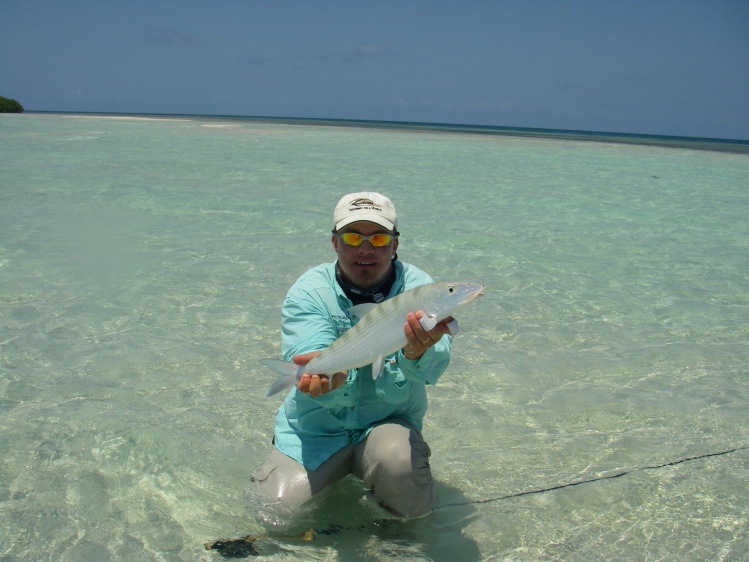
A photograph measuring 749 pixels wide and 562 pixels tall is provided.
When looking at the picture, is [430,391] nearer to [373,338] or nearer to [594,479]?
[594,479]

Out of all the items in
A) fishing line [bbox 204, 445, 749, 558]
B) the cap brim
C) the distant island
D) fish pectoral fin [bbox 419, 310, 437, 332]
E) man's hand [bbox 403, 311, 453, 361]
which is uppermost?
the distant island

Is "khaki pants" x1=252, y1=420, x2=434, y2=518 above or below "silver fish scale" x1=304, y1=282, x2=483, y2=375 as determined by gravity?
below

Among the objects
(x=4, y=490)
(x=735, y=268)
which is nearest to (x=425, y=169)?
(x=735, y=268)

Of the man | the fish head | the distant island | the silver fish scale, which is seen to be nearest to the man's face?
the man

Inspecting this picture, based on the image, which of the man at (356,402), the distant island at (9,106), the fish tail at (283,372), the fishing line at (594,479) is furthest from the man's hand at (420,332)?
the distant island at (9,106)

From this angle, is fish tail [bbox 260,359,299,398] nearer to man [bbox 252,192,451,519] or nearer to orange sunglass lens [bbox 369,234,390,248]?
man [bbox 252,192,451,519]

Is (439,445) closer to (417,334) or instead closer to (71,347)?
(417,334)

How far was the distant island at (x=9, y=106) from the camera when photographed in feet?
175

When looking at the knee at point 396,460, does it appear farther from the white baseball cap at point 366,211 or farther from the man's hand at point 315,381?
the white baseball cap at point 366,211

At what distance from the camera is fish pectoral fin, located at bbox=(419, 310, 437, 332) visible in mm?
2551

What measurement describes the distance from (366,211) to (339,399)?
0.85 meters

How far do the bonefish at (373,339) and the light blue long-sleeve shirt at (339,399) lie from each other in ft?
1.13

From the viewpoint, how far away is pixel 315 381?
2686mm

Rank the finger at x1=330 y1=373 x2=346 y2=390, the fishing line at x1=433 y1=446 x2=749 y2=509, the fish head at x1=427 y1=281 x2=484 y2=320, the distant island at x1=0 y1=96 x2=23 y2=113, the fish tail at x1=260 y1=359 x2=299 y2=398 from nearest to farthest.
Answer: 1. the fish head at x1=427 y1=281 x2=484 y2=320
2. the fish tail at x1=260 y1=359 x2=299 y2=398
3. the finger at x1=330 y1=373 x2=346 y2=390
4. the fishing line at x1=433 y1=446 x2=749 y2=509
5. the distant island at x1=0 y1=96 x2=23 y2=113
